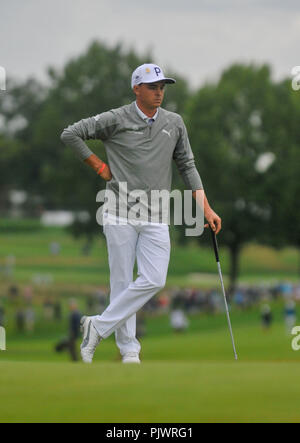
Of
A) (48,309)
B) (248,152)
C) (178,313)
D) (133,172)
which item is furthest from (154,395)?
(248,152)

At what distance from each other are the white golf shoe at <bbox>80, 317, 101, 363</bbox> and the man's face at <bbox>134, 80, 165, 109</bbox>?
201 cm

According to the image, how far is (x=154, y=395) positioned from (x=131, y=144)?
3.24 metres

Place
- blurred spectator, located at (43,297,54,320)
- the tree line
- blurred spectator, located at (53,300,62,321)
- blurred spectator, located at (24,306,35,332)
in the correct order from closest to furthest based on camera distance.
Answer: blurred spectator, located at (24,306,35,332) < blurred spectator, located at (53,300,62,321) < blurred spectator, located at (43,297,54,320) < the tree line

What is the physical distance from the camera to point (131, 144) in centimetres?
827

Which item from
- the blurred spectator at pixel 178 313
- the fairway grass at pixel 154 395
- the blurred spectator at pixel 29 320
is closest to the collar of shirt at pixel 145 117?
the fairway grass at pixel 154 395

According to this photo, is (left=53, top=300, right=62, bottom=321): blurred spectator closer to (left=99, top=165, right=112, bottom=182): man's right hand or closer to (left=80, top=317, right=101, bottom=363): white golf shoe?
(left=80, top=317, right=101, bottom=363): white golf shoe

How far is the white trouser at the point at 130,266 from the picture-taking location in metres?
8.31

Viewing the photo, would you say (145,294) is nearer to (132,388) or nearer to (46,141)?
(132,388)

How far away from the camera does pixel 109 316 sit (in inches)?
330

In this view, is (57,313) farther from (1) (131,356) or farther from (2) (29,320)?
(1) (131,356)

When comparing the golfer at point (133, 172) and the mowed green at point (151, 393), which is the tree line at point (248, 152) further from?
the mowed green at point (151, 393)

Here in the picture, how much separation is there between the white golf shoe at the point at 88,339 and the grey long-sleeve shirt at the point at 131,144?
1.25 meters

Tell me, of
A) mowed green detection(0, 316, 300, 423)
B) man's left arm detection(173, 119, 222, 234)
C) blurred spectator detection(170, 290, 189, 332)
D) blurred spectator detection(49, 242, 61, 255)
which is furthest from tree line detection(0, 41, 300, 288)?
mowed green detection(0, 316, 300, 423)

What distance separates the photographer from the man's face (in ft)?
27.2
